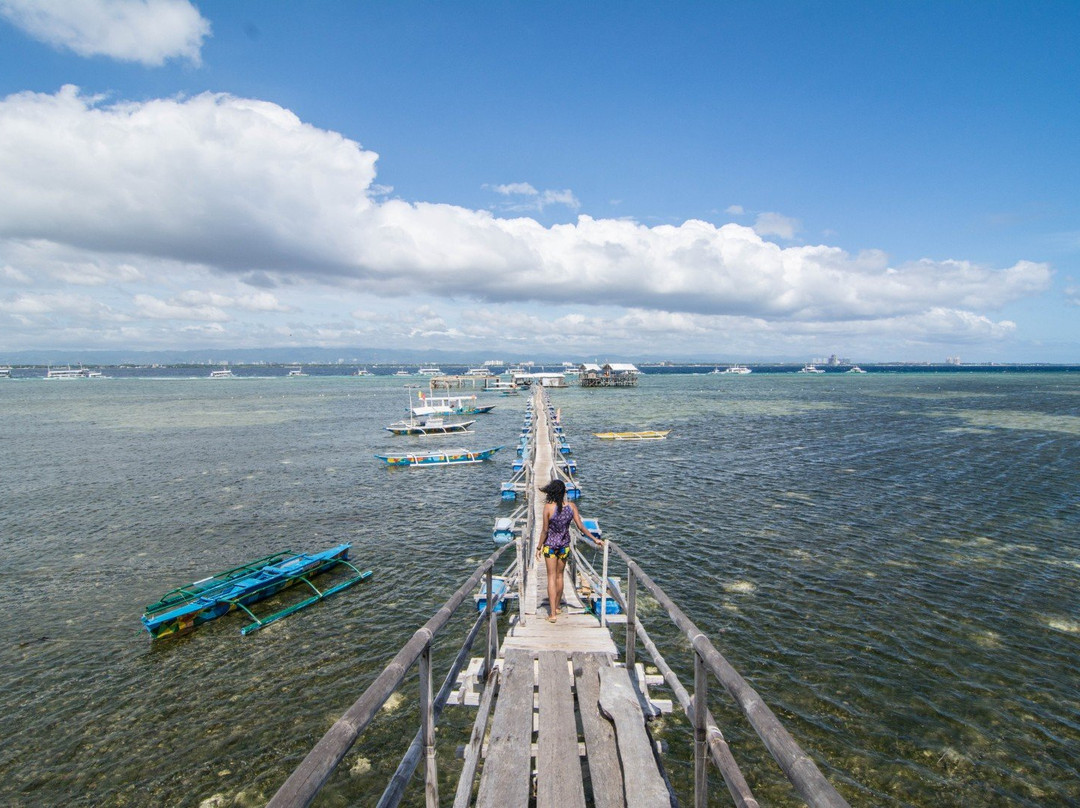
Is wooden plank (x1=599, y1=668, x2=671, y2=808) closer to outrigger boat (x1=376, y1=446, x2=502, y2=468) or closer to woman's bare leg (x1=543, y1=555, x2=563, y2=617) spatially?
woman's bare leg (x1=543, y1=555, x2=563, y2=617)

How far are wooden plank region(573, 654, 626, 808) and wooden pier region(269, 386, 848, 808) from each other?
0.5 inches

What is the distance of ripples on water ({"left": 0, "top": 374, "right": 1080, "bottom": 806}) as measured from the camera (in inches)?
470

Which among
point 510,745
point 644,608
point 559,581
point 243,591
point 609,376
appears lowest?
point 644,608

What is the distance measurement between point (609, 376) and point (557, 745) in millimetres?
154226

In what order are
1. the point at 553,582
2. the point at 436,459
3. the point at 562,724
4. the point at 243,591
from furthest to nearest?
the point at 436,459, the point at 243,591, the point at 553,582, the point at 562,724

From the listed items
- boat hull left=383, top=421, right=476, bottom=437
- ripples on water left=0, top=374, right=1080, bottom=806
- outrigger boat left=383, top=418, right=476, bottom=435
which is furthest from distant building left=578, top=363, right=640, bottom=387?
ripples on water left=0, top=374, right=1080, bottom=806

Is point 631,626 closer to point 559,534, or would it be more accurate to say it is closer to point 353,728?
point 559,534

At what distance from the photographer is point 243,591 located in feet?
63.0

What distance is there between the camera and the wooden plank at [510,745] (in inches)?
216

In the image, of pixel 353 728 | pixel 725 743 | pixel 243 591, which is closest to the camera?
pixel 353 728

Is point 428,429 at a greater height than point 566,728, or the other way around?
point 566,728

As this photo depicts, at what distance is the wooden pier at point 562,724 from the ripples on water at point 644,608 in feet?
18.3

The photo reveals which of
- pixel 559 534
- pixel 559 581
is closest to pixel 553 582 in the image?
pixel 559 581

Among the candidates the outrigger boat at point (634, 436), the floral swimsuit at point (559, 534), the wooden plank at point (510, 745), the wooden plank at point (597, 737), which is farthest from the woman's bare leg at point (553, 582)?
the outrigger boat at point (634, 436)
